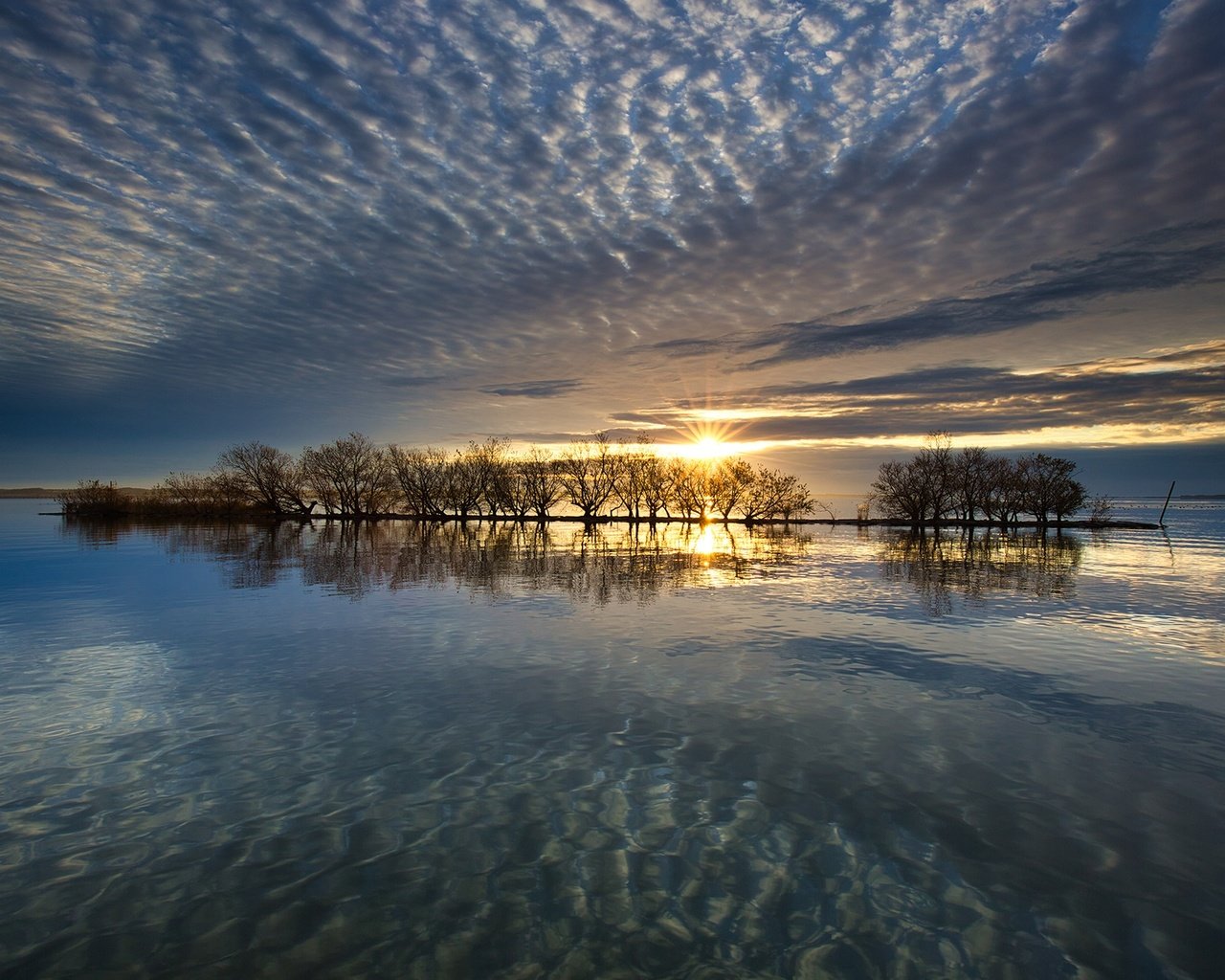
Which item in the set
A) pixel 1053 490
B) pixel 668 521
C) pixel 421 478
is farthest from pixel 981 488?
pixel 421 478

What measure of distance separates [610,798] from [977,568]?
34148 millimetres

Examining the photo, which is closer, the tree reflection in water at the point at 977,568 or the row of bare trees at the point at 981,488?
the tree reflection in water at the point at 977,568

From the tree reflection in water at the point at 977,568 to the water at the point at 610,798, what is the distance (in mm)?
7464

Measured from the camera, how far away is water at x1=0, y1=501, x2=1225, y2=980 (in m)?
5.41

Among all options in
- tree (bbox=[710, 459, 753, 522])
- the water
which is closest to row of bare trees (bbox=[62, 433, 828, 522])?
tree (bbox=[710, 459, 753, 522])

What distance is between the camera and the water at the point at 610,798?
213 inches

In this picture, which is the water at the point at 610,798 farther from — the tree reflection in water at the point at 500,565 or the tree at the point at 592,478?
the tree at the point at 592,478

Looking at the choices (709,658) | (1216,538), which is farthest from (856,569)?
(1216,538)

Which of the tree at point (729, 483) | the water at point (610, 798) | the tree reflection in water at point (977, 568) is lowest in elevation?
the tree reflection in water at point (977, 568)

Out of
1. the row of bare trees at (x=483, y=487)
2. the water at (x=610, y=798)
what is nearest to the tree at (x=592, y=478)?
the row of bare trees at (x=483, y=487)

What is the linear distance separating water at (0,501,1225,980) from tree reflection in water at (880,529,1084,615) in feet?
24.5

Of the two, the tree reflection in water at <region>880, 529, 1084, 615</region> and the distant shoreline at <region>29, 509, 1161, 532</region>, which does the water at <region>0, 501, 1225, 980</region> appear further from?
the distant shoreline at <region>29, 509, 1161, 532</region>

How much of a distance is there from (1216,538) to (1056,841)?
78.4 m

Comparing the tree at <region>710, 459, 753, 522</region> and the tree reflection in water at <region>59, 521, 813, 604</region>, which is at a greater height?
the tree at <region>710, 459, 753, 522</region>
